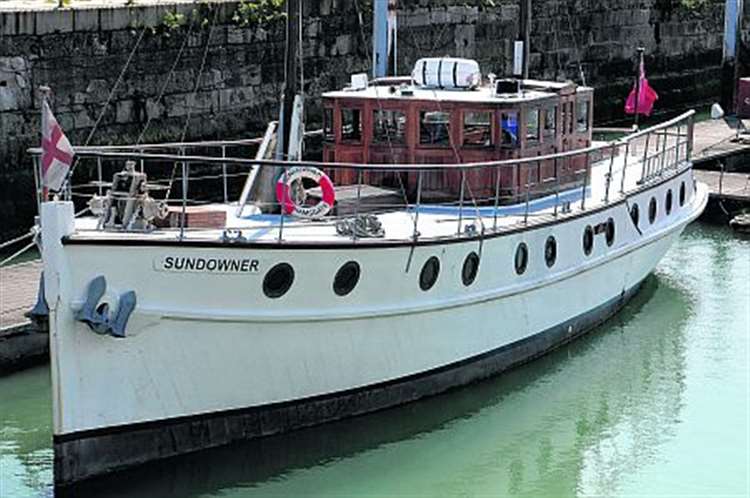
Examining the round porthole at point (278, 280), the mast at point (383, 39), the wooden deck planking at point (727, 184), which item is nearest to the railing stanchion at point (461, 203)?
the round porthole at point (278, 280)

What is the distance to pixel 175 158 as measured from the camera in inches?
448

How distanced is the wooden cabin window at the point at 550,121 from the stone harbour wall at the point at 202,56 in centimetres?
691

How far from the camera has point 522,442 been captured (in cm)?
1328

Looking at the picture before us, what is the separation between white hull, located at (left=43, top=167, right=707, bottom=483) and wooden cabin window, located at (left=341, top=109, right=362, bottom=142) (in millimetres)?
2079

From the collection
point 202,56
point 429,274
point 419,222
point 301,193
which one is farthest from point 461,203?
point 202,56

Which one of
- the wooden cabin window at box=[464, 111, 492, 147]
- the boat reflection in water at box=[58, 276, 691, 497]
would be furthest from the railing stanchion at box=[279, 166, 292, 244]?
the wooden cabin window at box=[464, 111, 492, 147]

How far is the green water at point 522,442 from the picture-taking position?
1206 cm

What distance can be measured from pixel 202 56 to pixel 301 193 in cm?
944

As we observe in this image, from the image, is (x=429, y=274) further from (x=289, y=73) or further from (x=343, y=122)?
(x=343, y=122)

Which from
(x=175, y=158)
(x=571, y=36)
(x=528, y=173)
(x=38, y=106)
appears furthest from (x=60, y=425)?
(x=571, y=36)

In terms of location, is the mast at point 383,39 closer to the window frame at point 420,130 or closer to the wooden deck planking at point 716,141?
the wooden deck planking at point 716,141

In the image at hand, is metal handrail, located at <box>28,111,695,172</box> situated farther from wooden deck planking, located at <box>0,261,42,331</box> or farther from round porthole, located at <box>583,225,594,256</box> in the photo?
wooden deck planking, located at <box>0,261,42,331</box>

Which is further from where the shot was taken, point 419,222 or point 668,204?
point 668,204

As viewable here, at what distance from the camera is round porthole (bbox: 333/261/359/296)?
12.3 metres
